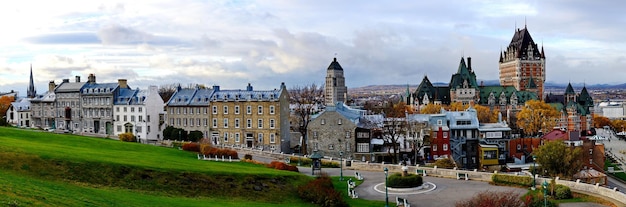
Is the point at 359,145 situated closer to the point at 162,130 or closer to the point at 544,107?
the point at 162,130

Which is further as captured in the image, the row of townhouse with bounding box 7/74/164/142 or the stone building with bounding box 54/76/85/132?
the stone building with bounding box 54/76/85/132

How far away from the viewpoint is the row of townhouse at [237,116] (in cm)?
8050

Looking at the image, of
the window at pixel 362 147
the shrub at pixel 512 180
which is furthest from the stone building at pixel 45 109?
the shrub at pixel 512 180

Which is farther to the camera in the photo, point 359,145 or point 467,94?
point 467,94

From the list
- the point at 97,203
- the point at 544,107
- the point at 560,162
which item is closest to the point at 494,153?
the point at 560,162

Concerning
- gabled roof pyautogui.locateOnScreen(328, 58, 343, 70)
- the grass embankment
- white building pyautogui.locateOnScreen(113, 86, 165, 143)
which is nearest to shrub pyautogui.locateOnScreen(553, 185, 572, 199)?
the grass embankment

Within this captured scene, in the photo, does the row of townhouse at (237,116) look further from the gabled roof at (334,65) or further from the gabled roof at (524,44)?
the gabled roof at (524,44)

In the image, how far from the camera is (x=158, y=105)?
302 feet

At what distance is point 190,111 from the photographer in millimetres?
86375

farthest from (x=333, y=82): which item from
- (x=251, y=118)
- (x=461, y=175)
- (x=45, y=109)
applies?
(x=461, y=175)

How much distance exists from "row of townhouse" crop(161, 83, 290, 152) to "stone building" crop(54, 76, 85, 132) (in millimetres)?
17745

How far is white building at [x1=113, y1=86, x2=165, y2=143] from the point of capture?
293ft

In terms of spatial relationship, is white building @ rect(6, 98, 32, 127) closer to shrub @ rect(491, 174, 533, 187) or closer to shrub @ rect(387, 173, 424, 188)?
shrub @ rect(387, 173, 424, 188)

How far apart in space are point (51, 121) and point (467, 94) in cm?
9922
